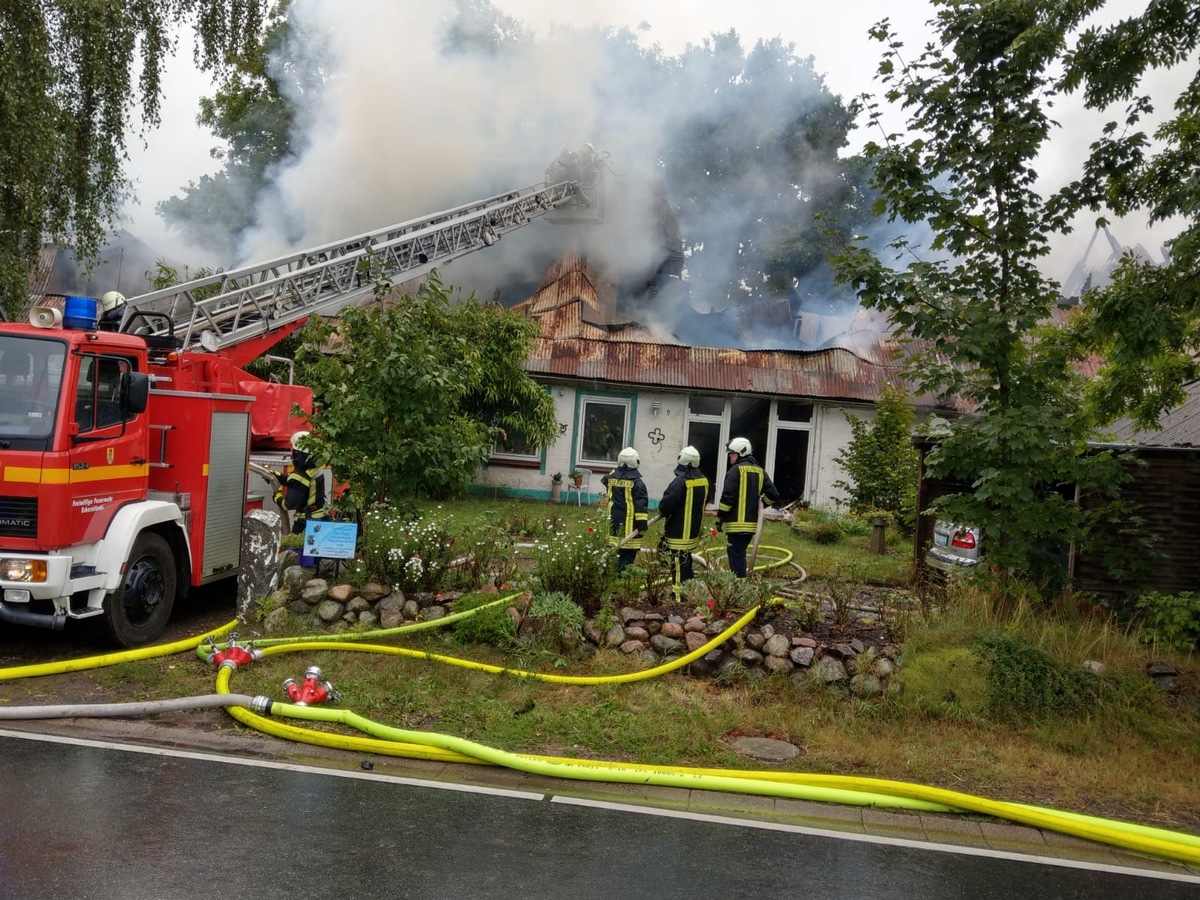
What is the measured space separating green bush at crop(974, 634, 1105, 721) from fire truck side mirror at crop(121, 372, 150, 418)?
21.3 feet

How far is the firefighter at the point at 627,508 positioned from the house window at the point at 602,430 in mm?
9238

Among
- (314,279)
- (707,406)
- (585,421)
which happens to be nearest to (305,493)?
(314,279)

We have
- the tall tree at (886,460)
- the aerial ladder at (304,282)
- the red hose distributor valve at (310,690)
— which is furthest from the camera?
the tall tree at (886,460)

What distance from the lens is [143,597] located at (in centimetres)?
720

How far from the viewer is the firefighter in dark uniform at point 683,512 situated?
8.40 m

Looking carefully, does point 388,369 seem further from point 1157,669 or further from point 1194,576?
point 1194,576

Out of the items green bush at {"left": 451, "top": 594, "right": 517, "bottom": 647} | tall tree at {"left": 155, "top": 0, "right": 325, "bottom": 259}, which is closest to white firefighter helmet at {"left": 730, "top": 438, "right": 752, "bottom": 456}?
green bush at {"left": 451, "top": 594, "right": 517, "bottom": 647}

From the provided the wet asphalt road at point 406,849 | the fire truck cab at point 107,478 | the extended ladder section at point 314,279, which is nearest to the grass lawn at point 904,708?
the fire truck cab at point 107,478

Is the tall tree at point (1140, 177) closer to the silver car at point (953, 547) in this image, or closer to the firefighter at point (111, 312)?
the silver car at point (953, 547)

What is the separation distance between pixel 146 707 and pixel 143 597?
176 centimetres

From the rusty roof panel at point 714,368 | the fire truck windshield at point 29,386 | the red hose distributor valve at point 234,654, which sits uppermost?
the rusty roof panel at point 714,368

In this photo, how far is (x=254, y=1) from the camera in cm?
1360

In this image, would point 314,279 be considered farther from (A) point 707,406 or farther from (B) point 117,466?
(A) point 707,406

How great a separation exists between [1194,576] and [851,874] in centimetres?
535
